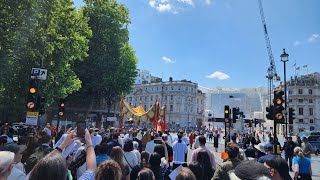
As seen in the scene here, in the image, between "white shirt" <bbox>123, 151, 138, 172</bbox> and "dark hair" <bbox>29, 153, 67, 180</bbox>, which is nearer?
"dark hair" <bbox>29, 153, 67, 180</bbox>

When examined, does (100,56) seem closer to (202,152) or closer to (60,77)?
(60,77)

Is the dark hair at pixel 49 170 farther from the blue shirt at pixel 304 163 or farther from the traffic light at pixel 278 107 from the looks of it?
the traffic light at pixel 278 107

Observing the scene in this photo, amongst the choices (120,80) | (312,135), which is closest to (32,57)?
(120,80)

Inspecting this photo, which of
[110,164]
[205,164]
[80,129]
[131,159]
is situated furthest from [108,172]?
[131,159]

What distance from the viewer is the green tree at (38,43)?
1772 cm

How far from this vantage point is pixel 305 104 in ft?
281

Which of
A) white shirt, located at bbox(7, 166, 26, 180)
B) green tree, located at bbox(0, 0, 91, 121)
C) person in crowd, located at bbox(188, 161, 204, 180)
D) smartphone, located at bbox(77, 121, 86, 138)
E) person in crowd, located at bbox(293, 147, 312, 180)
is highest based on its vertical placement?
green tree, located at bbox(0, 0, 91, 121)

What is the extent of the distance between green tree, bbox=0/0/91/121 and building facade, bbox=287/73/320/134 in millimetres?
78185

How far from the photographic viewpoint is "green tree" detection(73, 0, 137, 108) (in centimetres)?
3544

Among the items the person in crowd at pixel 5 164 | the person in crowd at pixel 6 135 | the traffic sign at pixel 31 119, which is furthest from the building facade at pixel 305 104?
the person in crowd at pixel 5 164

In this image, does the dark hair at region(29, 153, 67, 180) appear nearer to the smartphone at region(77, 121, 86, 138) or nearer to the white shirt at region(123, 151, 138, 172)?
the smartphone at region(77, 121, 86, 138)

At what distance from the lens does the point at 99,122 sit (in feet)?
159

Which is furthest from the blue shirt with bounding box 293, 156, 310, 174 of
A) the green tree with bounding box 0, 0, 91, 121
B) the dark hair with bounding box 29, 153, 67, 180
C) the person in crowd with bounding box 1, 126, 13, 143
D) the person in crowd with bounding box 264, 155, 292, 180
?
the green tree with bounding box 0, 0, 91, 121

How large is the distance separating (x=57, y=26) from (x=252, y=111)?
87.3 m
